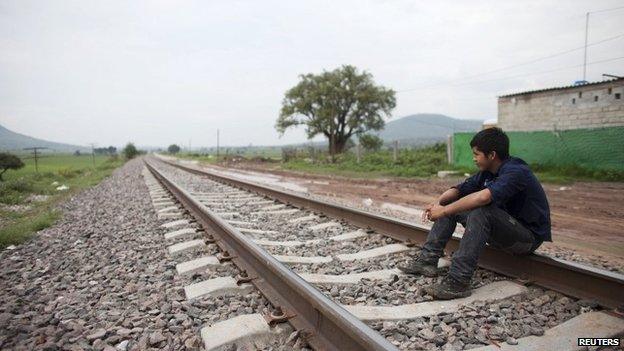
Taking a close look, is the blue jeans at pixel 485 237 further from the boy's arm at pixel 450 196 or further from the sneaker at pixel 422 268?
the boy's arm at pixel 450 196

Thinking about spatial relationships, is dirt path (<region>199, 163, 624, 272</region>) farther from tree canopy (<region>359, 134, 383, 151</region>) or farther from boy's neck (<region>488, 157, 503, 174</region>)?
tree canopy (<region>359, 134, 383, 151</region>)

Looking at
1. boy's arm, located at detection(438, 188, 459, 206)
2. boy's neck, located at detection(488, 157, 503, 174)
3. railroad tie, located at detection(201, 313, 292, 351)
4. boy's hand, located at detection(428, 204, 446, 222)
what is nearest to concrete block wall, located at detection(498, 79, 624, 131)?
boy's arm, located at detection(438, 188, 459, 206)

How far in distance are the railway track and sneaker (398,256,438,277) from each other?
0.07 metres

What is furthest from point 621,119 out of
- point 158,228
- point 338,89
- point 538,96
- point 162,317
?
point 338,89

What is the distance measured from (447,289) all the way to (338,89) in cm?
4331

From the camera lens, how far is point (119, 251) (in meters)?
4.66

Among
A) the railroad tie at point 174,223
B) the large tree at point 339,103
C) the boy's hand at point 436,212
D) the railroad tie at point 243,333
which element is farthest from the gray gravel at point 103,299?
the large tree at point 339,103

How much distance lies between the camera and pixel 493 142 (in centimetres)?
319

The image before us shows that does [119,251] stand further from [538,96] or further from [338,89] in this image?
[338,89]

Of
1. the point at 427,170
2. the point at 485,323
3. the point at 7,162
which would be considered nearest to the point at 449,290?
the point at 485,323

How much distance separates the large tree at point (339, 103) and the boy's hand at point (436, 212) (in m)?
40.9

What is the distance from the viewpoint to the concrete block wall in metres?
16.1

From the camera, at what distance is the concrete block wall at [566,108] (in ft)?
52.9

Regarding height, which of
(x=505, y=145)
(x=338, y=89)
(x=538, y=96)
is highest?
(x=338, y=89)
